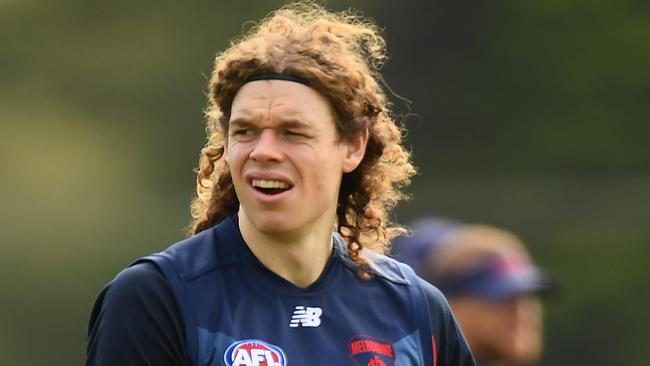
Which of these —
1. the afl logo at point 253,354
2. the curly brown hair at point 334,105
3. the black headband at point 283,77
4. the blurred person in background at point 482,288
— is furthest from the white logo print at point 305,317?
the blurred person in background at point 482,288

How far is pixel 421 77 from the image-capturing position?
10758 millimetres

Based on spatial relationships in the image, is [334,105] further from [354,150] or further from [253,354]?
[253,354]

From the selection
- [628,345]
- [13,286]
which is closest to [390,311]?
[628,345]

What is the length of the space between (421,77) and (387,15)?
1.68 feet

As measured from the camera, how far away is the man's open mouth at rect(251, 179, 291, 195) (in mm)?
3791

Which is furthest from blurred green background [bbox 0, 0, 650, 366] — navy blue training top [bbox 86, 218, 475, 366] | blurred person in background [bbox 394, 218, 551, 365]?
navy blue training top [bbox 86, 218, 475, 366]

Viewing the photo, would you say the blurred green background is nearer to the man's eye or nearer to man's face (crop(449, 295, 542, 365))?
man's face (crop(449, 295, 542, 365))

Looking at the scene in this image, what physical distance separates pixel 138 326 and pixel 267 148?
54 cm

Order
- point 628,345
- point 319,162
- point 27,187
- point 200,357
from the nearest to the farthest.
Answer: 1. point 200,357
2. point 319,162
3. point 628,345
4. point 27,187

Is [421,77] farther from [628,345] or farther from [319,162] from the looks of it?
[319,162]

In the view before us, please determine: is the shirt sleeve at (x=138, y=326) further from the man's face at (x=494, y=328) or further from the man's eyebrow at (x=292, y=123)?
the man's face at (x=494, y=328)

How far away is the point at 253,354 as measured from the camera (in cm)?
367

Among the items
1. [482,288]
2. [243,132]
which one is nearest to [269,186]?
[243,132]

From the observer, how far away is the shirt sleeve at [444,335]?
4.07m
